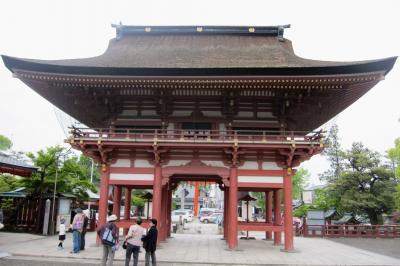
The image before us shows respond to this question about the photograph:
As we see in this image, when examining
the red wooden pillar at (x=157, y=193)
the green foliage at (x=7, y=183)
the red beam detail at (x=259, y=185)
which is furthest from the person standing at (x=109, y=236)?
the green foliage at (x=7, y=183)

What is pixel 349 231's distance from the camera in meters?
26.0

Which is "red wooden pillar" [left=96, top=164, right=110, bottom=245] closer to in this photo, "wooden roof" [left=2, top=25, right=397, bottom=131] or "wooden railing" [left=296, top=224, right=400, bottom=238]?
"wooden roof" [left=2, top=25, right=397, bottom=131]

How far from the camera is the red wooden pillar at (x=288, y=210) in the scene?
607 inches

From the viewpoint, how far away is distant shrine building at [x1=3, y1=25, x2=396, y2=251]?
1427 cm

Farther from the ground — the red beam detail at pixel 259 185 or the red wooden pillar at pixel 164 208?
the red beam detail at pixel 259 185

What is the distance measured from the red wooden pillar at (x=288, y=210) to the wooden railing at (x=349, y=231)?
11.1 metres

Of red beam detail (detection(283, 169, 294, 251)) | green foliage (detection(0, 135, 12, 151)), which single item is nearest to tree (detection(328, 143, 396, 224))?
red beam detail (detection(283, 169, 294, 251))

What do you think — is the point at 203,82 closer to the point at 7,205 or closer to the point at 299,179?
the point at 7,205

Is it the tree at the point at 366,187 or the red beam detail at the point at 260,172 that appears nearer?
the red beam detail at the point at 260,172

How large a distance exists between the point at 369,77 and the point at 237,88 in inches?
216

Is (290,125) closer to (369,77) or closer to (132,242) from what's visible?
(369,77)

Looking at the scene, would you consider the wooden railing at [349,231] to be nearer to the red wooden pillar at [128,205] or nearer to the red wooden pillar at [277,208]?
the red wooden pillar at [277,208]

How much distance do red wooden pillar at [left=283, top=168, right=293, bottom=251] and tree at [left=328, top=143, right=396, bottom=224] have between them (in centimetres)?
1650

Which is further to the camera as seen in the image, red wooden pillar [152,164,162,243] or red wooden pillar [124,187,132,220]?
red wooden pillar [124,187,132,220]
